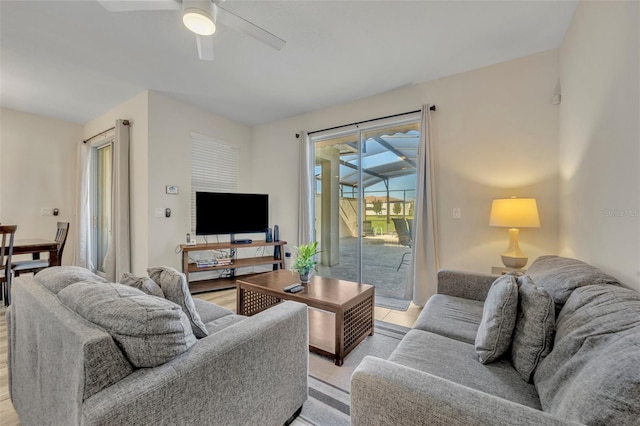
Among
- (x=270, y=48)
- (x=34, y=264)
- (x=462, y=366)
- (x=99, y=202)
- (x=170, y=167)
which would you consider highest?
(x=270, y=48)

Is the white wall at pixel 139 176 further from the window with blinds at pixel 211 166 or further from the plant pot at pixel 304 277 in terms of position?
the plant pot at pixel 304 277

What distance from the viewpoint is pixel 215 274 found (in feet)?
14.1

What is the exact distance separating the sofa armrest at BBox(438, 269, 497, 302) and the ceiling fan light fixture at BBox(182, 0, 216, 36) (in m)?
2.55

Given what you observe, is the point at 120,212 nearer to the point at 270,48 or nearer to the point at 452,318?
the point at 270,48

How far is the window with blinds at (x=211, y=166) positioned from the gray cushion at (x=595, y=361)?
407cm

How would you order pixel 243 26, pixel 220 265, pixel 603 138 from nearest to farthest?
pixel 603 138 → pixel 243 26 → pixel 220 265

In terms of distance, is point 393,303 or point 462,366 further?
point 393,303

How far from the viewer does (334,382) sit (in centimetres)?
175

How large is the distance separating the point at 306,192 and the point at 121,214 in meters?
2.52

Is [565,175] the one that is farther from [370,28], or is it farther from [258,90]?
[258,90]

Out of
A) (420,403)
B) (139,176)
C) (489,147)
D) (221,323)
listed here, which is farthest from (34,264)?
(489,147)

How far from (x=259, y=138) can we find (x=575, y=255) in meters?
4.42

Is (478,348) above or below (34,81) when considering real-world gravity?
below

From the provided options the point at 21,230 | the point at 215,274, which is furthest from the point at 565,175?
the point at 21,230
